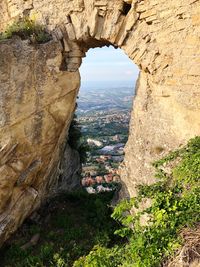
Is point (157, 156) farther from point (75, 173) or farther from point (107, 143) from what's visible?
point (107, 143)

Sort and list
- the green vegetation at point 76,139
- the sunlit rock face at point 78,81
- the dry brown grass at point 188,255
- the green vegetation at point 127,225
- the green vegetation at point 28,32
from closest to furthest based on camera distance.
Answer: the dry brown grass at point 188,255
the green vegetation at point 127,225
the sunlit rock face at point 78,81
the green vegetation at point 28,32
the green vegetation at point 76,139

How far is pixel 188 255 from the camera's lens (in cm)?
535

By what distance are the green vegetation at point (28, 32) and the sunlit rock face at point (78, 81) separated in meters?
0.20

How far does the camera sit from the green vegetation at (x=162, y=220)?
5.62 m

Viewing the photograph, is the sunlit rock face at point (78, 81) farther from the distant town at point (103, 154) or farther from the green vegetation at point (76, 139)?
the green vegetation at point (76, 139)

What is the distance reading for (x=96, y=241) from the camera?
995 centimetres

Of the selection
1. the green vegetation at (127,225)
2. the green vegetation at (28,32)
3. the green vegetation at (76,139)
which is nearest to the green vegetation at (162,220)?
the green vegetation at (127,225)

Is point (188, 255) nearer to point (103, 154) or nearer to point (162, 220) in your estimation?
point (162, 220)

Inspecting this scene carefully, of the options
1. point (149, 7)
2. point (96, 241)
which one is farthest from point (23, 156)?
point (149, 7)

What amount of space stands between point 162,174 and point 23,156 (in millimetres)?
3682

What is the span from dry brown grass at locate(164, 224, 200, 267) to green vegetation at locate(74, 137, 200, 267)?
0.31ft

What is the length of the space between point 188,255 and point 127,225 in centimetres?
191

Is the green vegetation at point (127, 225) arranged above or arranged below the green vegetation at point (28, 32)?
below

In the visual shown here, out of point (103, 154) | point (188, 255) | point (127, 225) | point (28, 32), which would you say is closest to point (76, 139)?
point (28, 32)
